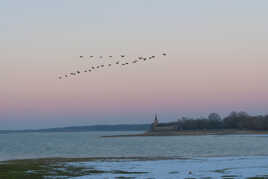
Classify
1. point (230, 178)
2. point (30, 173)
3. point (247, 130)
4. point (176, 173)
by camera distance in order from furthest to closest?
point (247, 130) → point (30, 173) → point (176, 173) → point (230, 178)

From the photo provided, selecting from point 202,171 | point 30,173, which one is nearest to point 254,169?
point 202,171

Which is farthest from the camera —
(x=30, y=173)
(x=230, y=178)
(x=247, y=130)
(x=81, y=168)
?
(x=247, y=130)

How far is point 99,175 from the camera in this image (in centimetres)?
3256

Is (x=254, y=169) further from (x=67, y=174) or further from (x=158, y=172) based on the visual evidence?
(x=67, y=174)

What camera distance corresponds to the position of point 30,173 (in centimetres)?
3469

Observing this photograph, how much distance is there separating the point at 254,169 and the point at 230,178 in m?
Result: 4.67

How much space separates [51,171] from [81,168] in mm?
3032

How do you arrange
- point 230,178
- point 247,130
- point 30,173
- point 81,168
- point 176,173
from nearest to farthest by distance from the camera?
point 230,178
point 176,173
point 30,173
point 81,168
point 247,130

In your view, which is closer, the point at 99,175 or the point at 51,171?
the point at 99,175

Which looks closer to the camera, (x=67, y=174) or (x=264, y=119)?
(x=67, y=174)

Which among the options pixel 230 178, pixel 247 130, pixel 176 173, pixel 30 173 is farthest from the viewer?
pixel 247 130

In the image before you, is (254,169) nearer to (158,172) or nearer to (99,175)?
(158,172)

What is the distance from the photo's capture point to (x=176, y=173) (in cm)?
3250

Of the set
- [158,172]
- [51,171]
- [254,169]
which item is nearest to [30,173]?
[51,171]
